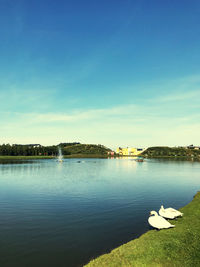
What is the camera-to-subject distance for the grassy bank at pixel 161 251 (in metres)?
16.5

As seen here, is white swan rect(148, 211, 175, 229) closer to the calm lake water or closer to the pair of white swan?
the pair of white swan

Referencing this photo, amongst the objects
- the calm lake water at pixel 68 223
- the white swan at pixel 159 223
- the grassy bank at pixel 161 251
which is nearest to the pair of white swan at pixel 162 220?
the white swan at pixel 159 223

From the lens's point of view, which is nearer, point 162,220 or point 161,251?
point 161,251

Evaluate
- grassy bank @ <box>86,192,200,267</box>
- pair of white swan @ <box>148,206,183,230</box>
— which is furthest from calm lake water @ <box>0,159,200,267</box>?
grassy bank @ <box>86,192,200,267</box>

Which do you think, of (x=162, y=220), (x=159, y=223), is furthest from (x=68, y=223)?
(x=162, y=220)

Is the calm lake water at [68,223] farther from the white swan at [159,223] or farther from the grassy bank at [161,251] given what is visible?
the grassy bank at [161,251]

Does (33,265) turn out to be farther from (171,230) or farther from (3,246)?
(171,230)

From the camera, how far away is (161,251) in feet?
59.2

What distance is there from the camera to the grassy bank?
16453 millimetres

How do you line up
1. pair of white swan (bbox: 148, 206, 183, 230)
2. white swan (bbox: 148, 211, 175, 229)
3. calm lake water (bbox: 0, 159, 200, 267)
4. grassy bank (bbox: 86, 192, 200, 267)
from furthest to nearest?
1. pair of white swan (bbox: 148, 206, 183, 230)
2. white swan (bbox: 148, 211, 175, 229)
3. calm lake water (bbox: 0, 159, 200, 267)
4. grassy bank (bbox: 86, 192, 200, 267)

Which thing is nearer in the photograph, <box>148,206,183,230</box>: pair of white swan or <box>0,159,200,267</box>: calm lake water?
<box>0,159,200,267</box>: calm lake water

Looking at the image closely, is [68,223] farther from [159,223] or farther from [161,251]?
[161,251]

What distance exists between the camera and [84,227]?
2723 centimetres

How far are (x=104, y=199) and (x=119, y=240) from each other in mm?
20144
